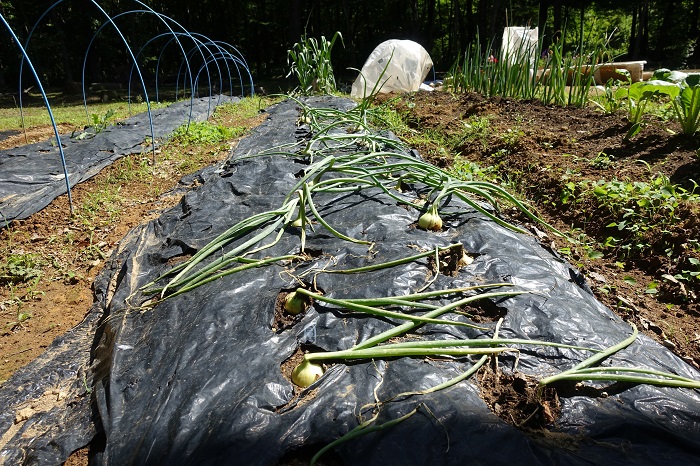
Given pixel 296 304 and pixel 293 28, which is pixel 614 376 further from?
pixel 293 28

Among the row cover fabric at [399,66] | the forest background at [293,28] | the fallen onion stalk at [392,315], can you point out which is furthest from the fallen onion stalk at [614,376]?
the forest background at [293,28]

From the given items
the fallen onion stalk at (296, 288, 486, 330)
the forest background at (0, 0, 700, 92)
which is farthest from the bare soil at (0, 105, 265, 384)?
the forest background at (0, 0, 700, 92)

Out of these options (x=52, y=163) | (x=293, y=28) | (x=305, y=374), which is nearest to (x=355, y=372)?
(x=305, y=374)

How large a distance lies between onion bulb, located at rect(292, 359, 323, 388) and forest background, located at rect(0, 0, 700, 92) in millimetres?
13328

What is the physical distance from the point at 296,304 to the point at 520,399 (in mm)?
817

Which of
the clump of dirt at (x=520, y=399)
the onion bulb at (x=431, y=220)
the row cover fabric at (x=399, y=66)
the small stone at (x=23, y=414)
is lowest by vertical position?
the small stone at (x=23, y=414)

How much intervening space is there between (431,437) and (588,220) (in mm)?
2484

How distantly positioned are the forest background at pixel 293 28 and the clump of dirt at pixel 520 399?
13.3 meters

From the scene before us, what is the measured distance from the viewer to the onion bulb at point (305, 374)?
4.47ft

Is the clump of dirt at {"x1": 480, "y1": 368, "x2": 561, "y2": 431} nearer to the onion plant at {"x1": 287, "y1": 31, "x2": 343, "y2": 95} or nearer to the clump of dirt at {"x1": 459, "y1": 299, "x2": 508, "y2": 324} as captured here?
the clump of dirt at {"x1": 459, "y1": 299, "x2": 508, "y2": 324}

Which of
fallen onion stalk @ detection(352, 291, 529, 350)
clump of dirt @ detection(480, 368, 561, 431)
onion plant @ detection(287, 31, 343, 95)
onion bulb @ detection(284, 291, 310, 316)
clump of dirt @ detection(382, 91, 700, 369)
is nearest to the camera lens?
clump of dirt @ detection(480, 368, 561, 431)

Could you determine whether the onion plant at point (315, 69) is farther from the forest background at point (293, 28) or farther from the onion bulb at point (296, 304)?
the onion bulb at point (296, 304)

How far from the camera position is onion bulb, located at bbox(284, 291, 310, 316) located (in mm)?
1670

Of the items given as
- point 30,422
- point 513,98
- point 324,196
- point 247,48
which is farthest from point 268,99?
point 247,48
